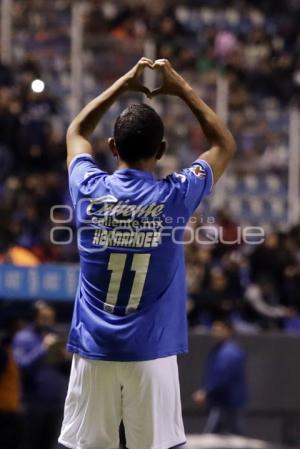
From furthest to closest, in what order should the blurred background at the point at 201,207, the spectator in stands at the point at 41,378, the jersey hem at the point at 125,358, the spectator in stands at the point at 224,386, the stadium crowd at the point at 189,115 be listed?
1. the stadium crowd at the point at 189,115
2. the spectator in stands at the point at 224,386
3. the blurred background at the point at 201,207
4. the spectator in stands at the point at 41,378
5. the jersey hem at the point at 125,358

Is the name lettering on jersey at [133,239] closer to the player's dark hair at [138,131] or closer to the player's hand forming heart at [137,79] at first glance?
the player's dark hair at [138,131]

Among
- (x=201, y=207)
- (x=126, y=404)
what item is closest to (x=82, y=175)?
(x=126, y=404)

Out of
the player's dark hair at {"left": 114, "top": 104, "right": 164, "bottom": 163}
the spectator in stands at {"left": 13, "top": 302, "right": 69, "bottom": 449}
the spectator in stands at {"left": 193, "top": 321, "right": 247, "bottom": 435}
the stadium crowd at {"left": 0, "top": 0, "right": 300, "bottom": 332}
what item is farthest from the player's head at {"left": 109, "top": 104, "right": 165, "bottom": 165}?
the spectator in stands at {"left": 193, "top": 321, "right": 247, "bottom": 435}

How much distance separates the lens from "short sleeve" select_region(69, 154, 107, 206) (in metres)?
5.37

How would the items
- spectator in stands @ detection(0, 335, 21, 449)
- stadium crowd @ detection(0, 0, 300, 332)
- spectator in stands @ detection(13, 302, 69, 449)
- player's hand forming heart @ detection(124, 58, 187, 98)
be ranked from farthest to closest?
stadium crowd @ detection(0, 0, 300, 332) < spectator in stands @ detection(13, 302, 69, 449) < spectator in stands @ detection(0, 335, 21, 449) < player's hand forming heart @ detection(124, 58, 187, 98)

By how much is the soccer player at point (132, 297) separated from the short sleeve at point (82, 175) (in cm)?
2

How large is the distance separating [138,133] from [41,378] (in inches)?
329

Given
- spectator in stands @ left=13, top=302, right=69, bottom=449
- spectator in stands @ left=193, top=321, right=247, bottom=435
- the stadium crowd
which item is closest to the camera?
spectator in stands @ left=13, top=302, right=69, bottom=449

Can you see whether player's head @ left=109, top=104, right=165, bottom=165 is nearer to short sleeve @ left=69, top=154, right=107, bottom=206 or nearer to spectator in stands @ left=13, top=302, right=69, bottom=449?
short sleeve @ left=69, top=154, right=107, bottom=206

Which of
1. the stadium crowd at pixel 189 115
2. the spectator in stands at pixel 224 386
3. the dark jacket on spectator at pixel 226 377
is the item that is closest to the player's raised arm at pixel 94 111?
the stadium crowd at pixel 189 115

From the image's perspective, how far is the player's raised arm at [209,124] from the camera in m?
5.39

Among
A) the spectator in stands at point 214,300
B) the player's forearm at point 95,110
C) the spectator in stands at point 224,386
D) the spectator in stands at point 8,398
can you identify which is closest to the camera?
the player's forearm at point 95,110

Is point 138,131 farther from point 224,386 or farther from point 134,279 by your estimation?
point 224,386

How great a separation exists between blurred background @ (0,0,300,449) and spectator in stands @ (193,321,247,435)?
2 centimetres
